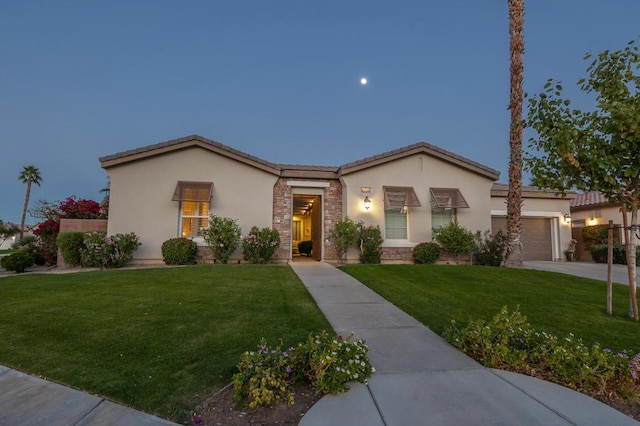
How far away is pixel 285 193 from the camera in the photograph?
13.0 meters

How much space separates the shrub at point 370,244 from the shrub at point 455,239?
8.52 feet

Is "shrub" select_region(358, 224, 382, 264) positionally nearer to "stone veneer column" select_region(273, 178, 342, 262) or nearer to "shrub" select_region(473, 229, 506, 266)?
"stone veneer column" select_region(273, 178, 342, 262)

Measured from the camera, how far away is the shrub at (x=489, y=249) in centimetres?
1232

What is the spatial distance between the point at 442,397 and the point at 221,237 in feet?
32.3

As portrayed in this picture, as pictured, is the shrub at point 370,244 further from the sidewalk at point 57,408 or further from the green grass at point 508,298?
the sidewalk at point 57,408

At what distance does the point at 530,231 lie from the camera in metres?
15.6

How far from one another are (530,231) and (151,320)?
17088 mm

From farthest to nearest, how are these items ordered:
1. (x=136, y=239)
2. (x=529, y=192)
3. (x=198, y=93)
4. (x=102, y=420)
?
(x=198, y=93), (x=529, y=192), (x=136, y=239), (x=102, y=420)

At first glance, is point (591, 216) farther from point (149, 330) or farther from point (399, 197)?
point (149, 330)

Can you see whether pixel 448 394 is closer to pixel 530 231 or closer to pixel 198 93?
pixel 530 231

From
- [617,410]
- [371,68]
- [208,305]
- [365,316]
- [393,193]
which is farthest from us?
[371,68]

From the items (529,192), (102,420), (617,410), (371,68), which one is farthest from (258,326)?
(371,68)

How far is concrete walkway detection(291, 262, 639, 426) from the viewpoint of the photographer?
2.45 meters

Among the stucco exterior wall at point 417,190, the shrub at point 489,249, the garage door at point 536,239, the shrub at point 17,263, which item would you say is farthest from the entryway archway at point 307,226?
the garage door at point 536,239
